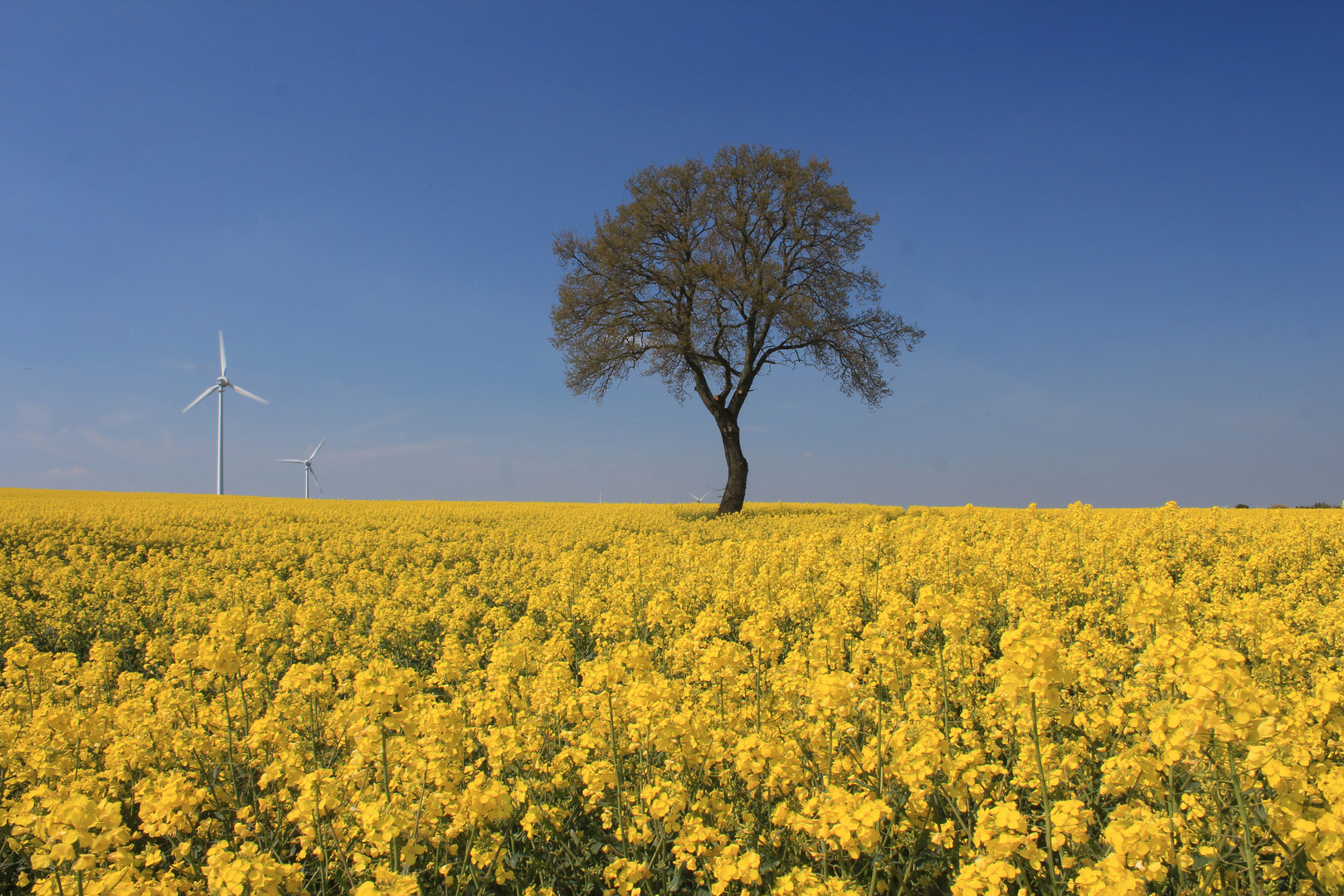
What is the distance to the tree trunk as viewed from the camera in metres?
23.5

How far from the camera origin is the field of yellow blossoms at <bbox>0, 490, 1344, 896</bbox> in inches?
103

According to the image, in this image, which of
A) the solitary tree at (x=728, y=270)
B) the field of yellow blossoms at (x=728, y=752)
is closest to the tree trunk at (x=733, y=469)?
the solitary tree at (x=728, y=270)

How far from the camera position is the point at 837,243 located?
77.6 ft

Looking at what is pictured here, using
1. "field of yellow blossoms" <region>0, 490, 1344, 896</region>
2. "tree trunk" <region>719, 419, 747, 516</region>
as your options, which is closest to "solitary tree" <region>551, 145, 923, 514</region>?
"tree trunk" <region>719, 419, 747, 516</region>

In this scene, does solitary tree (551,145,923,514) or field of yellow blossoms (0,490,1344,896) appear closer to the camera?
field of yellow blossoms (0,490,1344,896)

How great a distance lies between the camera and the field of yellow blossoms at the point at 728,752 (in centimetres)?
262

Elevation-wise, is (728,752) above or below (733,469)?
below

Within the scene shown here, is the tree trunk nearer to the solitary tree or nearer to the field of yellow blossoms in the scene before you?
the solitary tree

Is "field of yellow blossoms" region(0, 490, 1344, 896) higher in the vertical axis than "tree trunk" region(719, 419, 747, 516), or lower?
lower

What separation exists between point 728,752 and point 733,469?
20161 millimetres

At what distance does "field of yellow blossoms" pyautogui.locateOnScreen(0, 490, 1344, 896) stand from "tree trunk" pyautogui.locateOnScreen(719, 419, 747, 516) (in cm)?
1531

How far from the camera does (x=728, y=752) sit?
3.64 m

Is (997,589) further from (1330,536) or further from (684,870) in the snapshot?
(1330,536)

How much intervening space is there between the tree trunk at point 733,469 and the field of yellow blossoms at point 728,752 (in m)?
15.3
